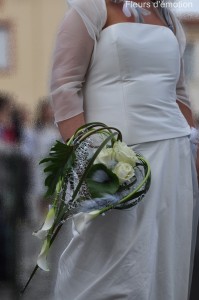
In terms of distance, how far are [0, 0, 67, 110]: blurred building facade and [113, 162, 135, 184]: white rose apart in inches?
31.6

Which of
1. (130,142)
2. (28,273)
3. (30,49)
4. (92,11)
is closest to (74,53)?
(92,11)

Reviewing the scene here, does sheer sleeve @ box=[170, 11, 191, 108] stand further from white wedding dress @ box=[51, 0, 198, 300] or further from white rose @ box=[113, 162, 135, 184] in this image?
white rose @ box=[113, 162, 135, 184]

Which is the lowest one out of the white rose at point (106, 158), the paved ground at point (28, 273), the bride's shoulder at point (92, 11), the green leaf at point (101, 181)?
the paved ground at point (28, 273)

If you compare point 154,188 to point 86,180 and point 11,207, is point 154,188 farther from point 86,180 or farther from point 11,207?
point 11,207

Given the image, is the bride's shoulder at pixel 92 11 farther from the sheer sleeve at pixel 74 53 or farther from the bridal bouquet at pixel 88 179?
the bridal bouquet at pixel 88 179

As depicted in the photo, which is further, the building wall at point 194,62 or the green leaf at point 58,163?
the building wall at point 194,62

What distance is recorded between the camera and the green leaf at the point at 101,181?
4.42 ft

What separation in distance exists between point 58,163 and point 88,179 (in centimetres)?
9

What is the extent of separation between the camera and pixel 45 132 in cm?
212

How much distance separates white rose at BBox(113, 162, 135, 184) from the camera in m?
1.34

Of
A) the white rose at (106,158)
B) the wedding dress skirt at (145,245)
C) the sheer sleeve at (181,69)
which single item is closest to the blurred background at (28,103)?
the sheer sleeve at (181,69)

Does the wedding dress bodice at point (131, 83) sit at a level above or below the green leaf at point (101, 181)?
above

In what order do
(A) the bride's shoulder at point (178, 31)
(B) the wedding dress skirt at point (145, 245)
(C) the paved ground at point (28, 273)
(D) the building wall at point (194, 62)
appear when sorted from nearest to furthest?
(B) the wedding dress skirt at point (145, 245)
(A) the bride's shoulder at point (178, 31)
(D) the building wall at point (194, 62)
(C) the paved ground at point (28, 273)

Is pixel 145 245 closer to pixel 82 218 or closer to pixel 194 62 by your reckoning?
pixel 82 218
